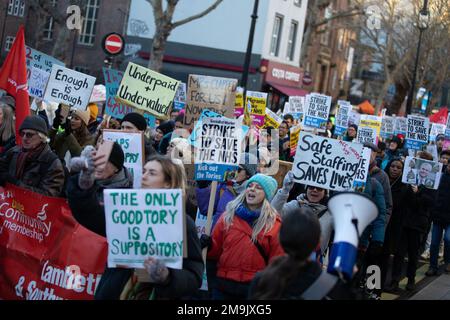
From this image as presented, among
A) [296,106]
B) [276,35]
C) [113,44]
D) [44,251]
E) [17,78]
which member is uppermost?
[276,35]

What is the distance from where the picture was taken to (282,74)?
1654 inches

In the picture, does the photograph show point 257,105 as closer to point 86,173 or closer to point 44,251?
point 44,251

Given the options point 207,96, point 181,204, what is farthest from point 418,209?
point 181,204

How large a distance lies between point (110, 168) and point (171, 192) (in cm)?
119

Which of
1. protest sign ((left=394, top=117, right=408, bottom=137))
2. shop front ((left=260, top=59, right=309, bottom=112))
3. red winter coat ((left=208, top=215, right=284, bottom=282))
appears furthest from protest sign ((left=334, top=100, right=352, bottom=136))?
shop front ((left=260, top=59, right=309, bottom=112))

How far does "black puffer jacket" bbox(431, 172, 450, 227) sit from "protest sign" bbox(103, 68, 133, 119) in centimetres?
448

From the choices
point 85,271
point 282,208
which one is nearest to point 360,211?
point 85,271

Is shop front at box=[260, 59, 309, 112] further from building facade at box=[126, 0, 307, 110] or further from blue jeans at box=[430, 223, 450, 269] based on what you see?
blue jeans at box=[430, 223, 450, 269]

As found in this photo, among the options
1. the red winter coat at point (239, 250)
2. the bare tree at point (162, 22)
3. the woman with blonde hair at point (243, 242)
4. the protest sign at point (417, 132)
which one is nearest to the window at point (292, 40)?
the bare tree at point (162, 22)

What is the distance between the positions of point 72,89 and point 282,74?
100 feet

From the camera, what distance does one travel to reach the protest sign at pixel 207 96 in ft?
36.1

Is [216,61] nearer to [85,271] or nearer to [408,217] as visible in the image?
[408,217]

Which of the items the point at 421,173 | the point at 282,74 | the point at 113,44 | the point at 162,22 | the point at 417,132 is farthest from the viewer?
the point at 282,74

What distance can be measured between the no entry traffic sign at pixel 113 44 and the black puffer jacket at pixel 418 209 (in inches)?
387
